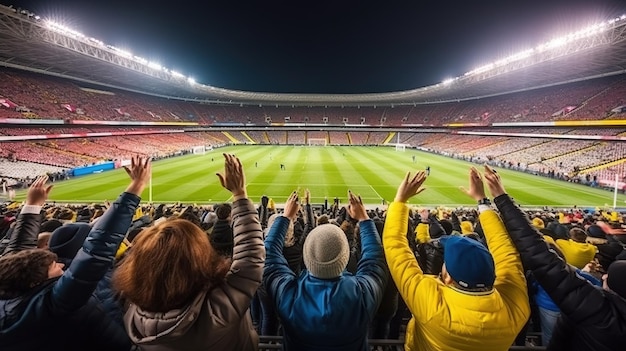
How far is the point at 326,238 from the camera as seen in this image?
6.86 feet

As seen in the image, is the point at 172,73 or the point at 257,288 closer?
the point at 257,288

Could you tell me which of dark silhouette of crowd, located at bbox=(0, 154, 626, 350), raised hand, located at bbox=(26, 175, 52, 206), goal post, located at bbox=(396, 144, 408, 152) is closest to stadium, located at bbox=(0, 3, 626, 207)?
goal post, located at bbox=(396, 144, 408, 152)

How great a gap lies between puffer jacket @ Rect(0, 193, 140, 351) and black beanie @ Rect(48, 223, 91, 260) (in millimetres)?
813

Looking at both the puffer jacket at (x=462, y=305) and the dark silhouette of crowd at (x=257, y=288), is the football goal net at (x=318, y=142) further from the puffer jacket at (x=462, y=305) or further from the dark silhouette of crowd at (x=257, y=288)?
the dark silhouette of crowd at (x=257, y=288)

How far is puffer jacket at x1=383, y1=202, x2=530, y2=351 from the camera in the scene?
6.50 feet

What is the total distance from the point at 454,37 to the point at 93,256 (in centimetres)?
7205

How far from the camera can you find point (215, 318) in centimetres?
179

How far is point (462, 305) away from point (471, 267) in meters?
0.24

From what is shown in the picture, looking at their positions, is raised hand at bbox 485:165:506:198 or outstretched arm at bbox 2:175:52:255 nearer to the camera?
raised hand at bbox 485:165:506:198

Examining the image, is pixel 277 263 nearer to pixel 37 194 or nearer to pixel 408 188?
pixel 408 188

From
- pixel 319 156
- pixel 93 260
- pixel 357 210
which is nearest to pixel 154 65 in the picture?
pixel 319 156

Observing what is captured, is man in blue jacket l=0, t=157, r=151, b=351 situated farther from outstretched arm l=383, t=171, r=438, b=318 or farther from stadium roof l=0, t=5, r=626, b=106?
stadium roof l=0, t=5, r=626, b=106

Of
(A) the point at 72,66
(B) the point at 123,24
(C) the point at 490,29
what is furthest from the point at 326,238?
(C) the point at 490,29

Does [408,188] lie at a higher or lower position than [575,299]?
higher
